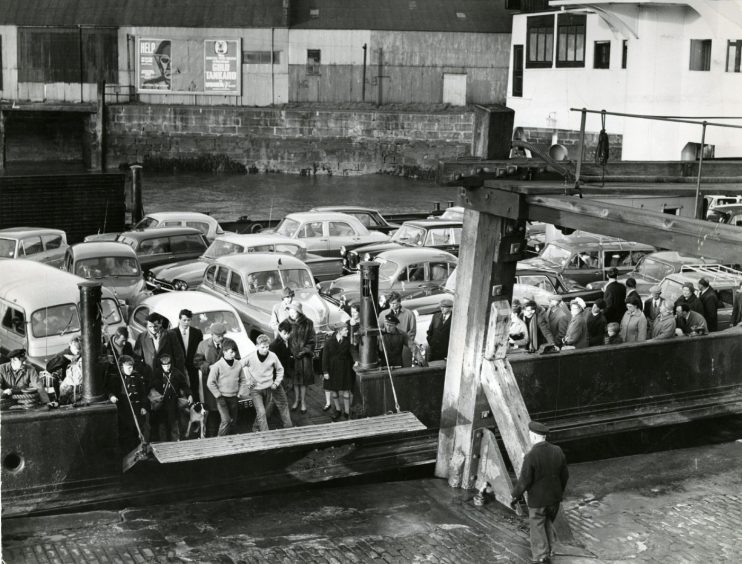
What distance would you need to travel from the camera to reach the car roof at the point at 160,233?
25.0m

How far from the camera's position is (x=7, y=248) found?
23.8m

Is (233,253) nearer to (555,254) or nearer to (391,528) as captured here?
(555,254)

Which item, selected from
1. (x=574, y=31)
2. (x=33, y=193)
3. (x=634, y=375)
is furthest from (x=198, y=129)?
(x=634, y=375)

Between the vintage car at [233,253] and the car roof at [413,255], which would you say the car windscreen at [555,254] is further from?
the vintage car at [233,253]

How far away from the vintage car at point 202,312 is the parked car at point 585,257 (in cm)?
868

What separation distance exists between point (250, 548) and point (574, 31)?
33750mm

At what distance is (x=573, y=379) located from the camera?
15328 millimetres

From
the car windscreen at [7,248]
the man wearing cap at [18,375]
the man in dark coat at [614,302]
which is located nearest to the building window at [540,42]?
the car windscreen at [7,248]

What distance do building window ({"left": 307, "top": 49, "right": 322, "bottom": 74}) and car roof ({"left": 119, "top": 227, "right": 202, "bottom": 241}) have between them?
34.6 metres

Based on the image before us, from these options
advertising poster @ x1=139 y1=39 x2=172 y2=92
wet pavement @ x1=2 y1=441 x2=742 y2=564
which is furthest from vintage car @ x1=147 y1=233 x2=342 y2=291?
advertising poster @ x1=139 y1=39 x2=172 y2=92

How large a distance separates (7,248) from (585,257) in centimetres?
1274

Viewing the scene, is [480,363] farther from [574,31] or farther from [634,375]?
[574,31]

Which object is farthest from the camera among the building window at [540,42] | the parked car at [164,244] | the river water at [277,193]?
the river water at [277,193]

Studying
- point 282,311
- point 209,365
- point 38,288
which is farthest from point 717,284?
point 38,288
